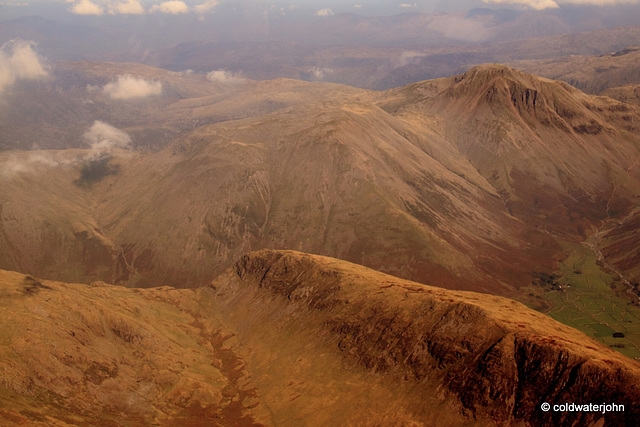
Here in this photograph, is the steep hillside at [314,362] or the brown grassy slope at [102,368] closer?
the steep hillside at [314,362]

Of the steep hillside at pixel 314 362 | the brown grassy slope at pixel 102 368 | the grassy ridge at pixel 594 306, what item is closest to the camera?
the steep hillside at pixel 314 362

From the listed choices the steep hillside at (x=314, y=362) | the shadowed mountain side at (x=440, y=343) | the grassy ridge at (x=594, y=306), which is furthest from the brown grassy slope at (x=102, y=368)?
the grassy ridge at (x=594, y=306)

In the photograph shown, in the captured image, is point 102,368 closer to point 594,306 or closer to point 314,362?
point 314,362

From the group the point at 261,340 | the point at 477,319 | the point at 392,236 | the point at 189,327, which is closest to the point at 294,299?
the point at 261,340

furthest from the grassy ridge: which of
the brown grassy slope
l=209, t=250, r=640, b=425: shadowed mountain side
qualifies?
the brown grassy slope

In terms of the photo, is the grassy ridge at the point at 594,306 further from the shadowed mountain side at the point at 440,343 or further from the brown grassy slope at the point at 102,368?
the brown grassy slope at the point at 102,368

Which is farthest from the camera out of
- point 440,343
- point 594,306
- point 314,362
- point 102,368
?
point 594,306

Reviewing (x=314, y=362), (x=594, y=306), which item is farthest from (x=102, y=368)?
(x=594, y=306)
